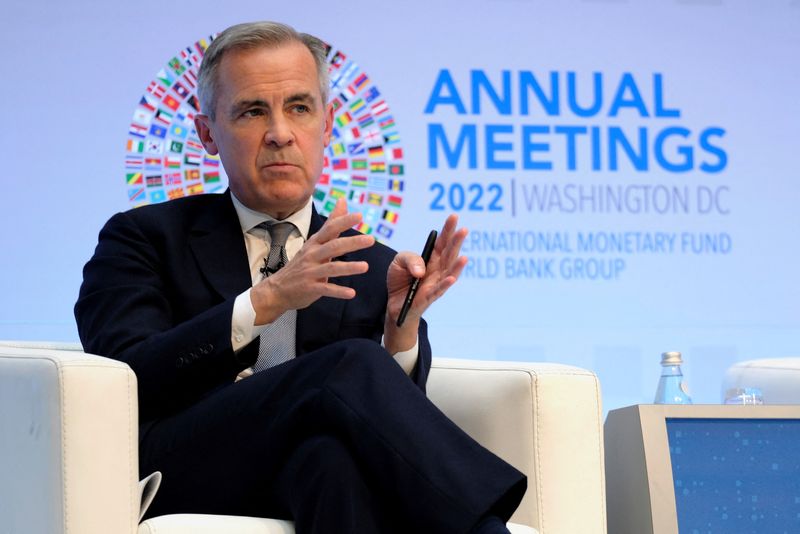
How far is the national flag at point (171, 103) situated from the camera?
3.39 meters

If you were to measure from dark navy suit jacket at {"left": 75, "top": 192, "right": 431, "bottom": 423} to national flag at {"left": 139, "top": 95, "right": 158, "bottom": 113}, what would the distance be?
1161mm

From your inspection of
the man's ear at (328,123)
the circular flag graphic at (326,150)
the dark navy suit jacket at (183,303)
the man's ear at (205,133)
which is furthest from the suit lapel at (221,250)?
the circular flag graphic at (326,150)

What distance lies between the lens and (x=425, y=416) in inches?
66.4

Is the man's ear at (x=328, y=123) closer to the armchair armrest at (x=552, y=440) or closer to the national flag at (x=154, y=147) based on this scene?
the armchair armrest at (x=552, y=440)

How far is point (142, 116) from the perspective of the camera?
3.38 metres

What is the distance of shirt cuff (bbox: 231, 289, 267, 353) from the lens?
1872mm

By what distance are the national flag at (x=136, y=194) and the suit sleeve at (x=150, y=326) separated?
3.85 ft

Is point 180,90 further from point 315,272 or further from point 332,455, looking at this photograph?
point 332,455

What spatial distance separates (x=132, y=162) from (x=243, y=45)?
124 centimetres

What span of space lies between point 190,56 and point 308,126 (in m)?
1.31

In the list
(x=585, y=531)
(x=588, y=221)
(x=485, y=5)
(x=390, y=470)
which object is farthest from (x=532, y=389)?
(x=485, y=5)

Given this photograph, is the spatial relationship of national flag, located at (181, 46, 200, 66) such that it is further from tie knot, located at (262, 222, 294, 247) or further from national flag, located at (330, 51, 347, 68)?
tie knot, located at (262, 222, 294, 247)

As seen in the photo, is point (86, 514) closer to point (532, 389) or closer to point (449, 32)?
point (532, 389)

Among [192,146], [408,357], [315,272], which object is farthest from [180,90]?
[315,272]
